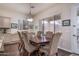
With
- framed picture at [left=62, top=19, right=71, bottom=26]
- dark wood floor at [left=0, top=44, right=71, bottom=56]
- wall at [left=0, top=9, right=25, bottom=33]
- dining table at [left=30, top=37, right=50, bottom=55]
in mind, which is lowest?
dark wood floor at [left=0, top=44, right=71, bottom=56]

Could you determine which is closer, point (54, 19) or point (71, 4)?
point (71, 4)

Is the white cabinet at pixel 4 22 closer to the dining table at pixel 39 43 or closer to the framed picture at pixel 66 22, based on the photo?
the dining table at pixel 39 43

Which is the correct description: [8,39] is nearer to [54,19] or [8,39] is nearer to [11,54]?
[11,54]

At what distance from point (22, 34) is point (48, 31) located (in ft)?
1.63

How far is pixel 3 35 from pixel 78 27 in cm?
142

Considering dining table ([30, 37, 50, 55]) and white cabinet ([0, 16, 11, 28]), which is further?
dining table ([30, 37, 50, 55])

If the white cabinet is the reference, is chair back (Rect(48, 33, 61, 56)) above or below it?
below

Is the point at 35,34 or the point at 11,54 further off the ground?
the point at 35,34

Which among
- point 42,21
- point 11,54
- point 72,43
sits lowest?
point 11,54

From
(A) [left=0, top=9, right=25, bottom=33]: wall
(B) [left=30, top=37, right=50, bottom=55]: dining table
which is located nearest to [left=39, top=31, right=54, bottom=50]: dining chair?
(B) [left=30, top=37, right=50, bottom=55]: dining table

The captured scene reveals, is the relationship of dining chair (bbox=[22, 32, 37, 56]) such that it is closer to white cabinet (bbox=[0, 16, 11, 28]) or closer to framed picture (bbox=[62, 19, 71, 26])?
white cabinet (bbox=[0, 16, 11, 28])

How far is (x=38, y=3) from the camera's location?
183 cm

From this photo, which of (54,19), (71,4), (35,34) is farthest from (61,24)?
(35,34)

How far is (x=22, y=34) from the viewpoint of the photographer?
72.1 inches
